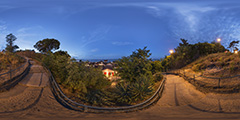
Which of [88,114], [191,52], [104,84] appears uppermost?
[191,52]


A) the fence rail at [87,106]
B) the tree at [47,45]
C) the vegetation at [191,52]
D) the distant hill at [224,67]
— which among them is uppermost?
the tree at [47,45]

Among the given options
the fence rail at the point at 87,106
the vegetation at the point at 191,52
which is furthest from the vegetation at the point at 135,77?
the vegetation at the point at 191,52

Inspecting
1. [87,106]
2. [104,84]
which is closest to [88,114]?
[87,106]

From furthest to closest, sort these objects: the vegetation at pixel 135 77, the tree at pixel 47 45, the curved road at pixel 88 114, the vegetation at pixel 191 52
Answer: the tree at pixel 47 45
the vegetation at pixel 191 52
the vegetation at pixel 135 77
the curved road at pixel 88 114

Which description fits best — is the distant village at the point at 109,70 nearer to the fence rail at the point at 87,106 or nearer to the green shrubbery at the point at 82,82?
the green shrubbery at the point at 82,82

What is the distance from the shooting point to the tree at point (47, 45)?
39219mm

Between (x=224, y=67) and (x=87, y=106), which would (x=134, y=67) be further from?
(x=224, y=67)

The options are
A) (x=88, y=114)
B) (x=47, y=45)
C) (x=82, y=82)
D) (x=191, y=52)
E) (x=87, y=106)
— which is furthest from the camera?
(x=47, y=45)

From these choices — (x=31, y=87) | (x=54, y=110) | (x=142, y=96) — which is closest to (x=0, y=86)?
(x=31, y=87)

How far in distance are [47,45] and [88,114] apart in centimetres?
3788

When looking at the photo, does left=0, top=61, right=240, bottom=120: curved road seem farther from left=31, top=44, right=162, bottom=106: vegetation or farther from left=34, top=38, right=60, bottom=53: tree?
left=34, top=38, right=60, bottom=53: tree

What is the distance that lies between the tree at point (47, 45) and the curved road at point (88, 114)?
30.8 m

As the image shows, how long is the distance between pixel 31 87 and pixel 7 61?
26.6 ft

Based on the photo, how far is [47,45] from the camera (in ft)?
129
